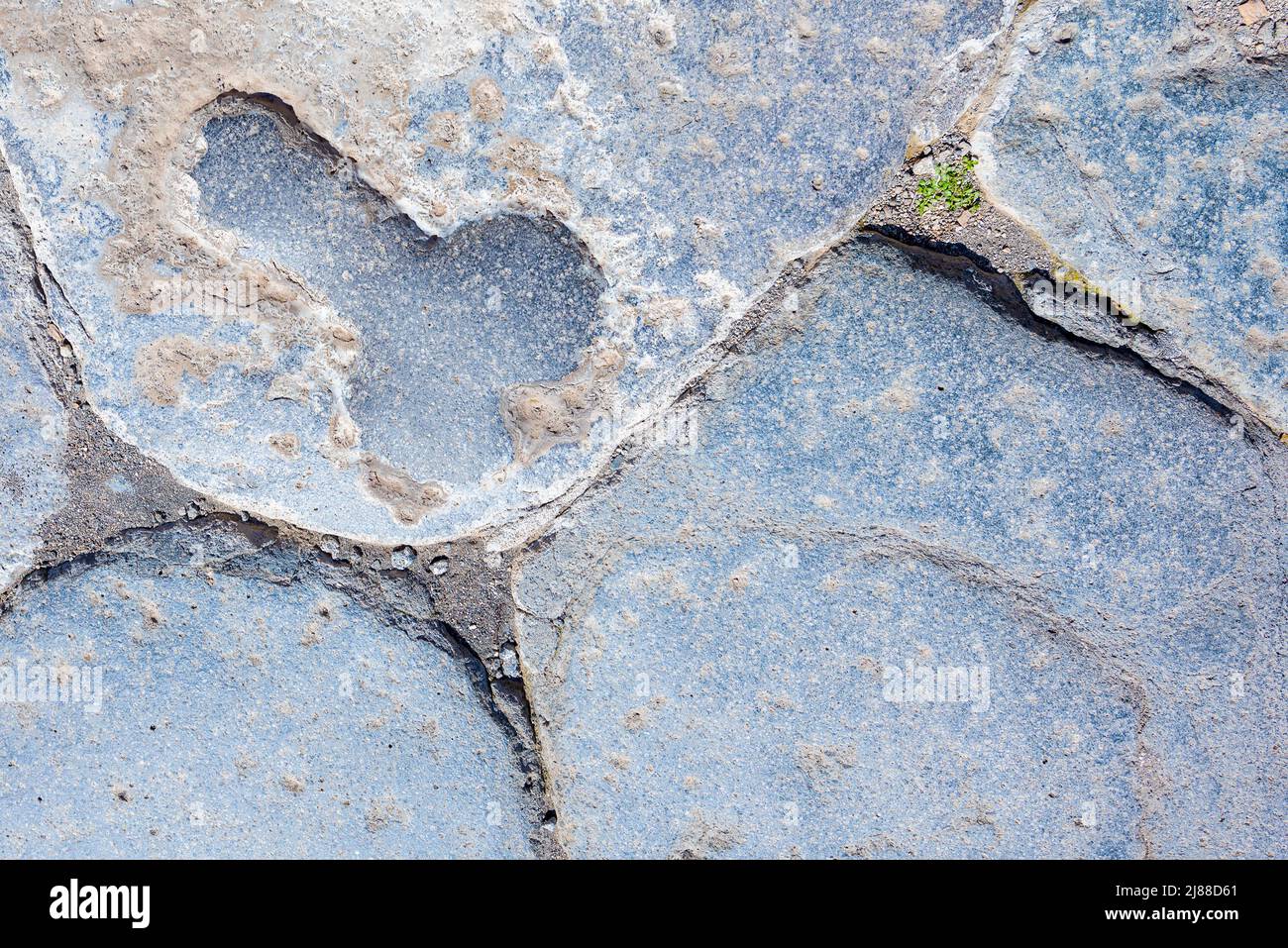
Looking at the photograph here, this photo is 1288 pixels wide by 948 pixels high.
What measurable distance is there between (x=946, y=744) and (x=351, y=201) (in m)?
2.57

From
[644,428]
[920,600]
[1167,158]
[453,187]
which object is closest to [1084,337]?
[1167,158]

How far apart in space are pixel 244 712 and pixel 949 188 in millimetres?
2889

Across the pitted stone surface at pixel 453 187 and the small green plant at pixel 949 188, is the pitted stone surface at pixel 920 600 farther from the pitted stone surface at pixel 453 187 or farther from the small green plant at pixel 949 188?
the pitted stone surface at pixel 453 187

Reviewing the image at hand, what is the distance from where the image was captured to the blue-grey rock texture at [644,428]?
7.86 ft

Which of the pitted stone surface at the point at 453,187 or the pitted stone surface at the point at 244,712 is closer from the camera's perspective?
the pitted stone surface at the point at 453,187

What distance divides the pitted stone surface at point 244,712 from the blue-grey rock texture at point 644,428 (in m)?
0.01

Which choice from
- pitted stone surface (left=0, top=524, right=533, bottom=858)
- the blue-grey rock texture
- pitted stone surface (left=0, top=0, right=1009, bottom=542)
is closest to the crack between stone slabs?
the blue-grey rock texture

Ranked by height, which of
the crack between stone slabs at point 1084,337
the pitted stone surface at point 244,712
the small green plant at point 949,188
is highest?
the small green plant at point 949,188

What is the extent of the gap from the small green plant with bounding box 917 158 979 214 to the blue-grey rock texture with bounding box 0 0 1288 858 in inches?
0.6

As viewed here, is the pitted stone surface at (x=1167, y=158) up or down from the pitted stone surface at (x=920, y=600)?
up

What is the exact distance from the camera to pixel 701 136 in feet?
7.90

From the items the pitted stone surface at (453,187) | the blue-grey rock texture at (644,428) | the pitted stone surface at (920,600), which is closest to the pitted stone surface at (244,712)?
the blue-grey rock texture at (644,428)

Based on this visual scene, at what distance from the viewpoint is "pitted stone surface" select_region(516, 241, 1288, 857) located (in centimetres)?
244

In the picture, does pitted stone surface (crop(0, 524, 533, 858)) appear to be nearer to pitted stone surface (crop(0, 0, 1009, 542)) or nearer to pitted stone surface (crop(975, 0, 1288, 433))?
pitted stone surface (crop(0, 0, 1009, 542))
